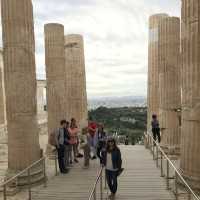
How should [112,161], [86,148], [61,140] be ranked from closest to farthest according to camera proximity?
[112,161], [61,140], [86,148]

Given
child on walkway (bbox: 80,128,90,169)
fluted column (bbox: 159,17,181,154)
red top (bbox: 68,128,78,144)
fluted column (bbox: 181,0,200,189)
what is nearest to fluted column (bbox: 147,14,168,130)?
fluted column (bbox: 159,17,181,154)

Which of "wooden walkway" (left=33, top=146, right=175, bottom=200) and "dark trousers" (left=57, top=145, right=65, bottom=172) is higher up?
"dark trousers" (left=57, top=145, right=65, bottom=172)

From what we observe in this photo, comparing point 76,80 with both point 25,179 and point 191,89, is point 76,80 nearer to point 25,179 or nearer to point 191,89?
point 25,179

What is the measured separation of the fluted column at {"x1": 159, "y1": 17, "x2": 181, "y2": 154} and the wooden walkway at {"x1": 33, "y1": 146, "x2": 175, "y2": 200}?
276 cm

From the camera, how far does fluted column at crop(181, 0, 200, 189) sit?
11.3 meters

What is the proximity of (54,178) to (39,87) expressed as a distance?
37.0m

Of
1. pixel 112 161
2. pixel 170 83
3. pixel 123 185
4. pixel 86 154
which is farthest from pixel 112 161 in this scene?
pixel 170 83

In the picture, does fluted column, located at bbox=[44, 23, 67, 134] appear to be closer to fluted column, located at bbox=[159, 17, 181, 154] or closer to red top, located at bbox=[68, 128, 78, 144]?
red top, located at bbox=[68, 128, 78, 144]

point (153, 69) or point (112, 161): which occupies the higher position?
point (153, 69)

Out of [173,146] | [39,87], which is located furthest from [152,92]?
[39,87]

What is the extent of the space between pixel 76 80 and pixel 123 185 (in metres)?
13.0

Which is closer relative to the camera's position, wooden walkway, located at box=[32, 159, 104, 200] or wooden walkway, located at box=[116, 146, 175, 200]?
wooden walkway, located at box=[116, 146, 175, 200]

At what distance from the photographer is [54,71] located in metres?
20.0

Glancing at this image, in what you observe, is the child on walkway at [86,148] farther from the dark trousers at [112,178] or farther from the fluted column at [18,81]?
the dark trousers at [112,178]
